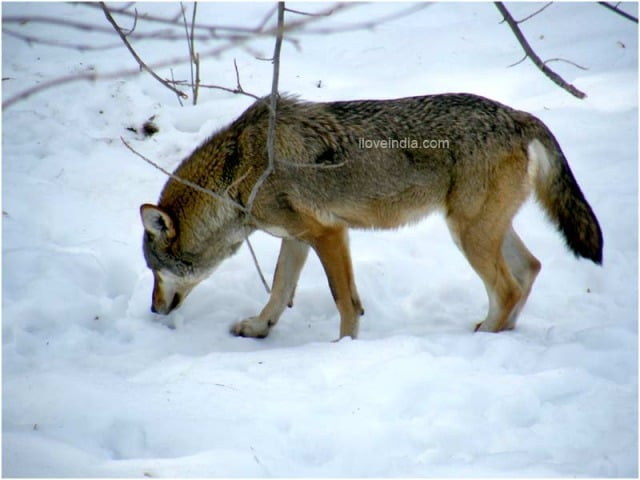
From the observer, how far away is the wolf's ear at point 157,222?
507cm

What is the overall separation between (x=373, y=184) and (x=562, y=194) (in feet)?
4.71

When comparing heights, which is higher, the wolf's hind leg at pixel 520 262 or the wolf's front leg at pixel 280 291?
the wolf's hind leg at pixel 520 262

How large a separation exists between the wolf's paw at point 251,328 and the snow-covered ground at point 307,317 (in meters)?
0.11

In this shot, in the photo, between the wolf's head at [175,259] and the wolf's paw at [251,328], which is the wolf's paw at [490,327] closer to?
the wolf's paw at [251,328]

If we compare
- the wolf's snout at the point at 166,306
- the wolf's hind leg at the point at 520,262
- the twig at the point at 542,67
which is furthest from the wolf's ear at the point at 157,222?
the twig at the point at 542,67

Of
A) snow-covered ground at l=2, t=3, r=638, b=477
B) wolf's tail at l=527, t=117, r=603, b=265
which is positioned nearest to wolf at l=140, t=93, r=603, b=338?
wolf's tail at l=527, t=117, r=603, b=265

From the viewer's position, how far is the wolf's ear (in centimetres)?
507

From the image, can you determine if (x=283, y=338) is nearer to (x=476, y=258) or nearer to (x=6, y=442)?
(x=476, y=258)

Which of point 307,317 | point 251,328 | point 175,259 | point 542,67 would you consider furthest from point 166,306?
point 542,67

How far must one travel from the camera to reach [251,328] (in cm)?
549

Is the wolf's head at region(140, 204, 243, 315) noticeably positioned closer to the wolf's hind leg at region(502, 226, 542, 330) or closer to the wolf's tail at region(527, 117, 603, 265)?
Result: the wolf's hind leg at region(502, 226, 542, 330)

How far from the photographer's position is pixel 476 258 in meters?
5.21

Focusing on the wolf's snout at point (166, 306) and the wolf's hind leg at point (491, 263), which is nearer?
the wolf's hind leg at point (491, 263)

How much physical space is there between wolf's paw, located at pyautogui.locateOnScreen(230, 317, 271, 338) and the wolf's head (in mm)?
497
